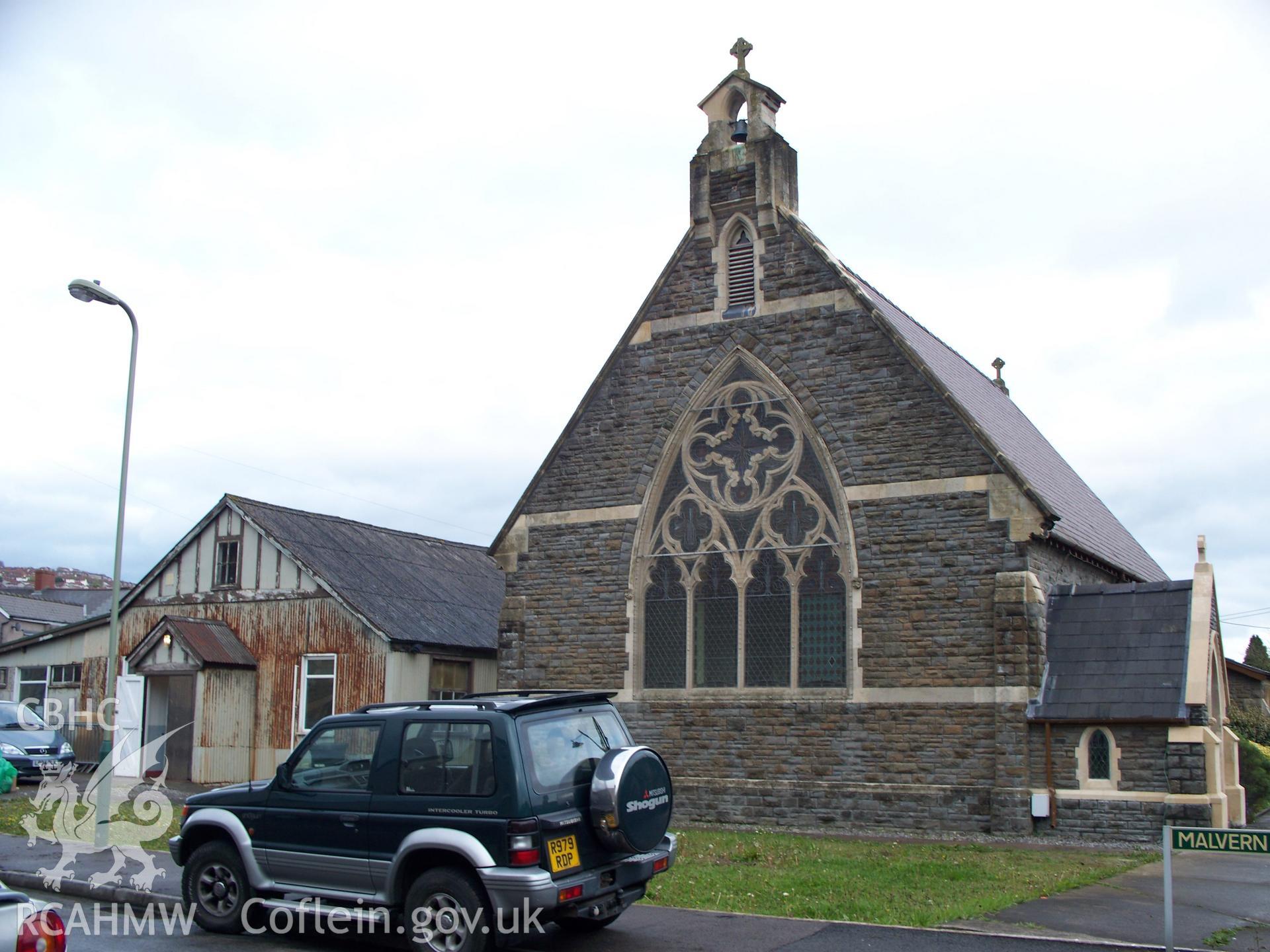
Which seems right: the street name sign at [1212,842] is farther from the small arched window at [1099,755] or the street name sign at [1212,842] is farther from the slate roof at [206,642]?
the slate roof at [206,642]

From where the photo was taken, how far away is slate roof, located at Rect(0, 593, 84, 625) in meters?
50.4

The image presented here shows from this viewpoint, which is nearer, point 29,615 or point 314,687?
point 314,687

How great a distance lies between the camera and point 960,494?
1722 cm

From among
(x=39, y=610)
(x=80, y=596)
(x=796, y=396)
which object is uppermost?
(x=796, y=396)

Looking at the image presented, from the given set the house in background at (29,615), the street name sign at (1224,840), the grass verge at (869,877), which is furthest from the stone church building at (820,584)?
the house in background at (29,615)

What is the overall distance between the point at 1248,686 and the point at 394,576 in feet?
63.6

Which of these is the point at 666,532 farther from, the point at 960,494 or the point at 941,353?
the point at 941,353

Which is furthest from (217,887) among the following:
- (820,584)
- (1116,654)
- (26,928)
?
(1116,654)

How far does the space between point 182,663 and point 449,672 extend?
554cm

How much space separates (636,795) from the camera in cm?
873

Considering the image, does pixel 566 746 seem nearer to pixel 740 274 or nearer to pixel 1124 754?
pixel 1124 754

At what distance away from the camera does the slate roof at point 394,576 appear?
81.8 ft

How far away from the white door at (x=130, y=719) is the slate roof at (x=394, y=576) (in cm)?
446

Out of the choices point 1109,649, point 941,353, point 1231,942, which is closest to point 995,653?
point 1109,649
